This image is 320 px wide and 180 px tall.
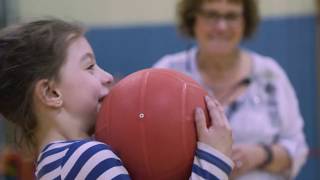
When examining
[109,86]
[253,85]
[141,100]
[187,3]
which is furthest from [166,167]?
[187,3]

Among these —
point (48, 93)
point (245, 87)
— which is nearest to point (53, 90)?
point (48, 93)

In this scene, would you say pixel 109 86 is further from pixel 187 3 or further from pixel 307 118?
pixel 307 118

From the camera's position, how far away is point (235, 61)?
232 centimetres

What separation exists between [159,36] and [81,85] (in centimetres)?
281

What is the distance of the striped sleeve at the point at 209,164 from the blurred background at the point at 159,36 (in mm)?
2524

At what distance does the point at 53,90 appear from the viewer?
1331 millimetres

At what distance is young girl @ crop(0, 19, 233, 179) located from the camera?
129 centimetres

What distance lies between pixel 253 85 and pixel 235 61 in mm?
134

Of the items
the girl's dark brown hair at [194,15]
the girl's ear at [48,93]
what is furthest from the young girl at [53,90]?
the girl's dark brown hair at [194,15]

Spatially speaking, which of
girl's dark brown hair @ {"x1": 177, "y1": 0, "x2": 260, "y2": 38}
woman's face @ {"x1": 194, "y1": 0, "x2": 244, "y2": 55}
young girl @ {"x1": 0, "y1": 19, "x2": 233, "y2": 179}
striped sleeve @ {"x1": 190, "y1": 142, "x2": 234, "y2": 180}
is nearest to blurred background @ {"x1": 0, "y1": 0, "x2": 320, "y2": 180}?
girl's dark brown hair @ {"x1": 177, "y1": 0, "x2": 260, "y2": 38}

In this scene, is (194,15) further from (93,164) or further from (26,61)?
(93,164)

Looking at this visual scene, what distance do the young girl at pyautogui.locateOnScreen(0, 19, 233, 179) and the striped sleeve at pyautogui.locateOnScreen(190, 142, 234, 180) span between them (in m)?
0.02

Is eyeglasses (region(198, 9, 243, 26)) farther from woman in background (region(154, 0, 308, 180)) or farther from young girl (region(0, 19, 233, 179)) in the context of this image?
young girl (region(0, 19, 233, 179))

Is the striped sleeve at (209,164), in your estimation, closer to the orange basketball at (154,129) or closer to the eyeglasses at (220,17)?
the orange basketball at (154,129)
